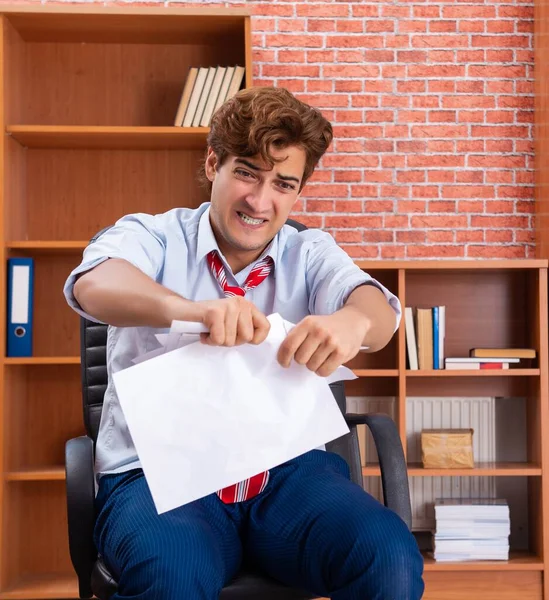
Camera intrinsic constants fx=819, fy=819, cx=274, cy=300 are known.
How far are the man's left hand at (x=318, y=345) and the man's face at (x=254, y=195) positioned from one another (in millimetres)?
384

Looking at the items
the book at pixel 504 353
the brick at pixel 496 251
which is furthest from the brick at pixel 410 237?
the book at pixel 504 353

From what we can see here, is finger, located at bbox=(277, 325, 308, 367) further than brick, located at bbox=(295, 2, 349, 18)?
No

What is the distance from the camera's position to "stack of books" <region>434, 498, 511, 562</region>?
3.18 metres

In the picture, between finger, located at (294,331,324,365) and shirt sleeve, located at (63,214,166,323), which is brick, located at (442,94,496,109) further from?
finger, located at (294,331,324,365)

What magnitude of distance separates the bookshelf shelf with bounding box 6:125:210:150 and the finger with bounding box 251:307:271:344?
208cm

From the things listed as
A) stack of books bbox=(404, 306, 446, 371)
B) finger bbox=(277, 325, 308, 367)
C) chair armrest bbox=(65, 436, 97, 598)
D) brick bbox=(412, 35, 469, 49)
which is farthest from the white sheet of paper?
brick bbox=(412, 35, 469, 49)

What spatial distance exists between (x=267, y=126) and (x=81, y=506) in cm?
74

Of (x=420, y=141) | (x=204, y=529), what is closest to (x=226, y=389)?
(x=204, y=529)

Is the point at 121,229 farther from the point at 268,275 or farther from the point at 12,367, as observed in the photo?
the point at 12,367

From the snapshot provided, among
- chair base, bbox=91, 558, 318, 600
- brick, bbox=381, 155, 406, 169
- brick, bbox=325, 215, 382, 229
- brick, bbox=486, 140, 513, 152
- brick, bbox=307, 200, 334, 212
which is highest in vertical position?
brick, bbox=486, 140, 513, 152

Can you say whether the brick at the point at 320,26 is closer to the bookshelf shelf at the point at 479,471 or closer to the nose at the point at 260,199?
the bookshelf shelf at the point at 479,471

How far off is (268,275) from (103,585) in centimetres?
65

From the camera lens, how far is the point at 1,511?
3041mm

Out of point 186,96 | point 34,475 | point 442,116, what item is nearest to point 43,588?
point 34,475
